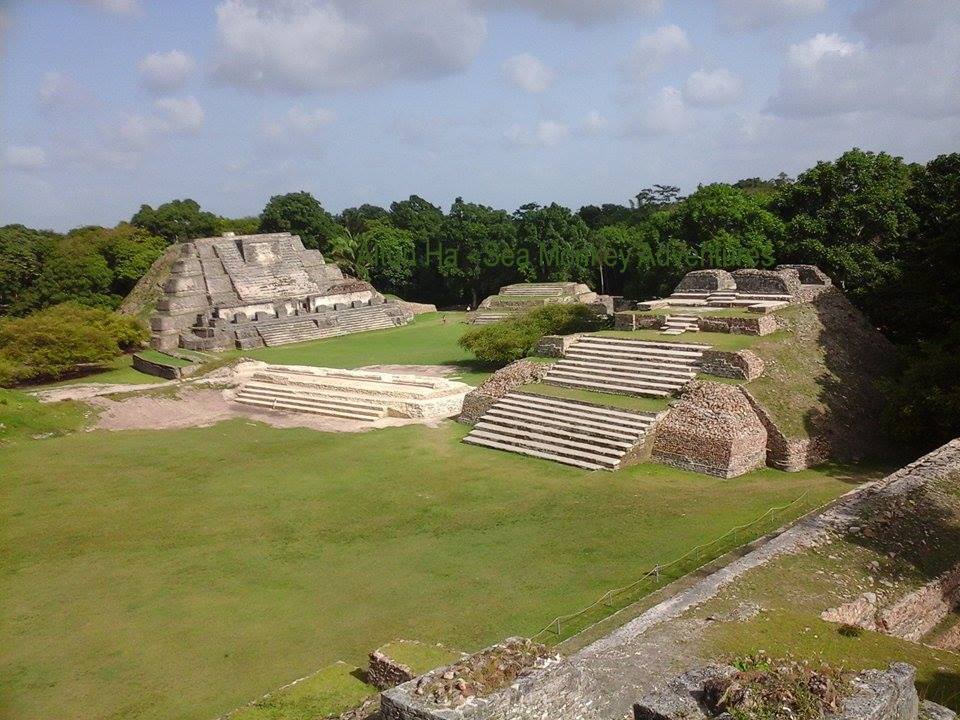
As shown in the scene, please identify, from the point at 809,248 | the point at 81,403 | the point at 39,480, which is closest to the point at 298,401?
the point at 81,403

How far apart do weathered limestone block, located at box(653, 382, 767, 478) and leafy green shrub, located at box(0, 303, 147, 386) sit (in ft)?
64.9

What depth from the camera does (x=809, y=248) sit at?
23984 millimetres

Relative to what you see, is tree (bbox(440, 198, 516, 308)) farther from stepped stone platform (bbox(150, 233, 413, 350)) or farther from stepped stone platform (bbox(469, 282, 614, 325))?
stepped stone platform (bbox(150, 233, 413, 350))

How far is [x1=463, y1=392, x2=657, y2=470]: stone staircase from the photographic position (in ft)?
46.7

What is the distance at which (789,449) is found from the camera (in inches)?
539

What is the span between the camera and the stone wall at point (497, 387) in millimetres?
17641

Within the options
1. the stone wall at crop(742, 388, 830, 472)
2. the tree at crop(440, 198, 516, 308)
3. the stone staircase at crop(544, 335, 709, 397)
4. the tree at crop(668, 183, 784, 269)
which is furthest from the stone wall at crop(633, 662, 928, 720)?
the tree at crop(440, 198, 516, 308)

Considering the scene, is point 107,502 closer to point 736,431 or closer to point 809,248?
point 736,431

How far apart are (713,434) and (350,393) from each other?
34.6 feet

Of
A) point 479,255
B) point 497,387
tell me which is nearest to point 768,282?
point 497,387

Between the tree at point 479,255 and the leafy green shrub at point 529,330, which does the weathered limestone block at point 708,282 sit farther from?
the tree at point 479,255

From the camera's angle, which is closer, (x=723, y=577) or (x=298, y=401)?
(x=723, y=577)

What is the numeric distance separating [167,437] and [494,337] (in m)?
9.74

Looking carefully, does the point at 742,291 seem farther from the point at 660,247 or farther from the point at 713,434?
the point at 660,247
